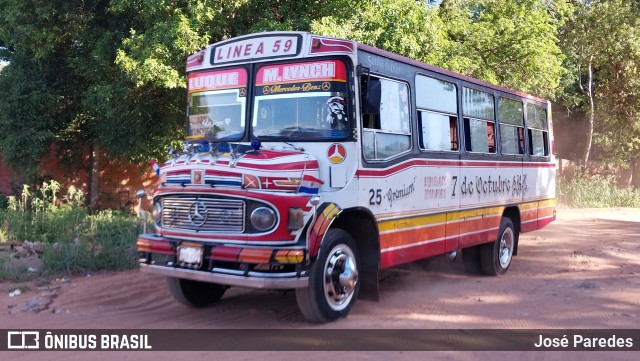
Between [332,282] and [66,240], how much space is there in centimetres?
513

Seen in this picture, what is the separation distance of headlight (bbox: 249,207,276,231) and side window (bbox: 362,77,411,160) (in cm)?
138

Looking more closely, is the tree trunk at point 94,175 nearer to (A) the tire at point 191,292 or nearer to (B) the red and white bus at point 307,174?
(B) the red and white bus at point 307,174

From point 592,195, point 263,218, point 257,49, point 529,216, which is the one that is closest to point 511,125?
point 529,216

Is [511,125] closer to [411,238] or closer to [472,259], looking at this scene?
[472,259]

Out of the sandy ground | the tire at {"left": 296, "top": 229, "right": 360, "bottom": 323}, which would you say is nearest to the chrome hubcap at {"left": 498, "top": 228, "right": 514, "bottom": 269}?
the sandy ground

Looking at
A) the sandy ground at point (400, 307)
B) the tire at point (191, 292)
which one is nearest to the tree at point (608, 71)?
the sandy ground at point (400, 307)

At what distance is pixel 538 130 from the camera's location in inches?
456

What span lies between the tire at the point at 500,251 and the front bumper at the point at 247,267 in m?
4.72

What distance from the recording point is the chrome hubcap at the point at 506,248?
1009 centimetres

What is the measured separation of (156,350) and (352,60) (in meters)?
3.47

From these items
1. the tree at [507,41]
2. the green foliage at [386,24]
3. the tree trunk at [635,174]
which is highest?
the tree at [507,41]

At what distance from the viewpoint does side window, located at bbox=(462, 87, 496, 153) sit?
9.13m

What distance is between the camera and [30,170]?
14.3 meters
